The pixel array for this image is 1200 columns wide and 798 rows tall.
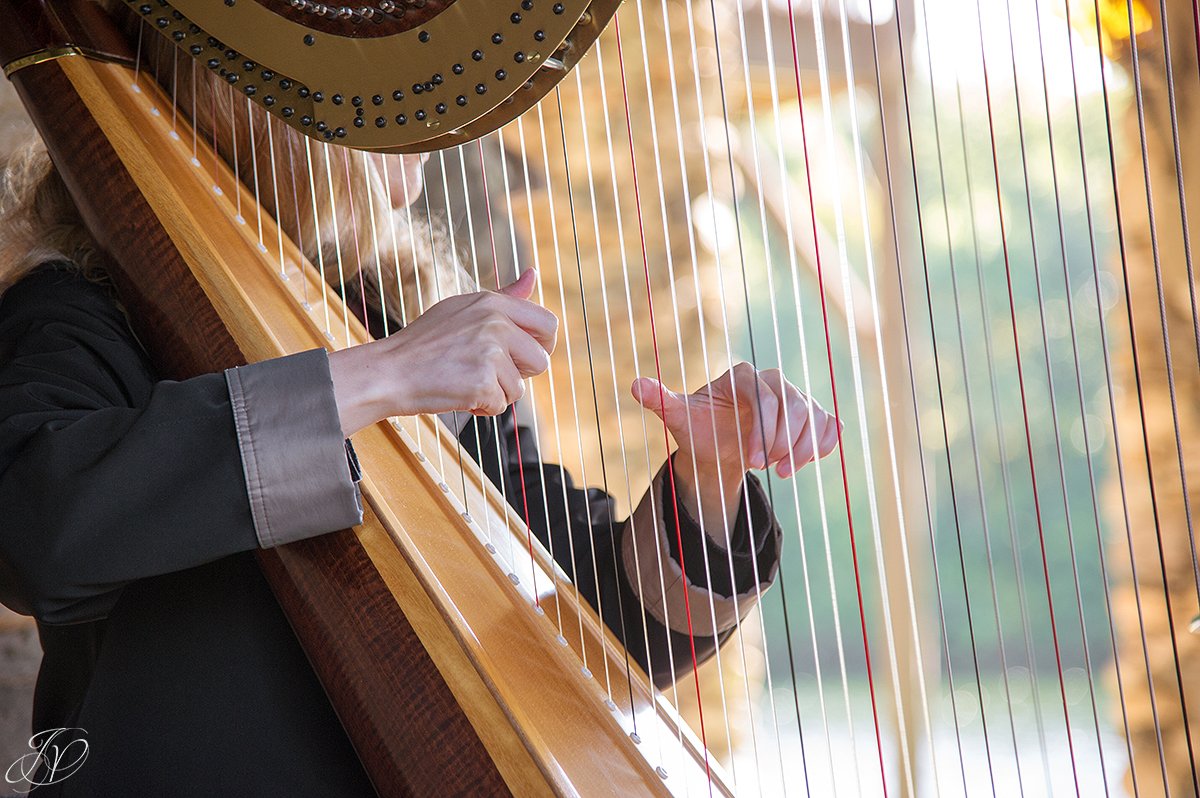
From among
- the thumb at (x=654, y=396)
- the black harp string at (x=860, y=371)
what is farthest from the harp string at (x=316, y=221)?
the black harp string at (x=860, y=371)

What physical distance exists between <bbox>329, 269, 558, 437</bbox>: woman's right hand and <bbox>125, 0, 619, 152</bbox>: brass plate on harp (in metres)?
0.13

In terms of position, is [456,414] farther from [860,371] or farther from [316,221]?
[860,371]

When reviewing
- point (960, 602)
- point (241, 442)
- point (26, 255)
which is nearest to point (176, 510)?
point (241, 442)

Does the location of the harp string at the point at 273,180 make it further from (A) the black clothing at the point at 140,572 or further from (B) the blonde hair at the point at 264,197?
(A) the black clothing at the point at 140,572

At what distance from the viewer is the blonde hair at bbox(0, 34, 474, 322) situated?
3.61ft

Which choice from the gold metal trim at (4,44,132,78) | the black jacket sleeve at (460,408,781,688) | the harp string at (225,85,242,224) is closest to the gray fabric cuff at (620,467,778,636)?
the black jacket sleeve at (460,408,781,688)

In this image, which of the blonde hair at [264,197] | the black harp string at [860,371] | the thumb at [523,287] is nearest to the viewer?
the black harp string at [860,371]

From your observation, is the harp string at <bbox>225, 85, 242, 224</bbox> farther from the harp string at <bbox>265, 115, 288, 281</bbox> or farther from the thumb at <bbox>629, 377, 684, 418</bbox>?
the thumb at <bbox>629, 377, 684, 418</bbox>

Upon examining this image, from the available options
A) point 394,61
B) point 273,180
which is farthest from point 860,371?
point 273,180

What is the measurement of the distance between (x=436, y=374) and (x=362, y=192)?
0.41 meters

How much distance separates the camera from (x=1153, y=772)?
2475 mm

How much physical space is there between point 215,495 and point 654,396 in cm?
37

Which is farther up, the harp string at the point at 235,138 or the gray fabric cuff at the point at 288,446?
the harp string at the point at 235,138

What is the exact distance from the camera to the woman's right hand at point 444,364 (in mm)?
869
